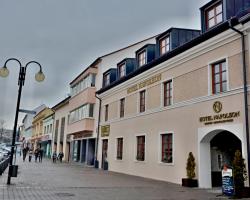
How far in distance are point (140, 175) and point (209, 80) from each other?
8630 mm

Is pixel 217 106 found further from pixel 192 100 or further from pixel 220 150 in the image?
pixel 220 150

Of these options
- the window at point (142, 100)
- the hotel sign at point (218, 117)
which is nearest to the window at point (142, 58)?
the window at point (142, 100)

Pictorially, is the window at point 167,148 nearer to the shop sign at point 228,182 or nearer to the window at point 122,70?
the shop sign at point 228,182

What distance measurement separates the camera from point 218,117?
46.3ft

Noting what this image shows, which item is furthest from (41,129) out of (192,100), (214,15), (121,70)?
(214,15)

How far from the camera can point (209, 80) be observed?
15.0 meters

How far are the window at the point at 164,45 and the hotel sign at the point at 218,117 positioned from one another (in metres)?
5.75

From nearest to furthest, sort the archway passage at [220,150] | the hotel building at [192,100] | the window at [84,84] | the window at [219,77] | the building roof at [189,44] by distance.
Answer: the hotel building at [192,100], the building roof at [189,44], the window at [219,77], the archway passage at [220,150], the window at [84,84]

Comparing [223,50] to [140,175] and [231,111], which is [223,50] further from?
[140,175]

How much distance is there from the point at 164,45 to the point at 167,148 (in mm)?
6366

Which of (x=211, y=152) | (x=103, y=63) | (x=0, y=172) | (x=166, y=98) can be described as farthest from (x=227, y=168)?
(x=103, y=63)

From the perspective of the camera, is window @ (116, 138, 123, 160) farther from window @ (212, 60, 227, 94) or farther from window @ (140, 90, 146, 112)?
window @ (212, 60, 227, 94)

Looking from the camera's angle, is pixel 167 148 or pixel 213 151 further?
pixel 167 148

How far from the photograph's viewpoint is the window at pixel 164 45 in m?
19.2
